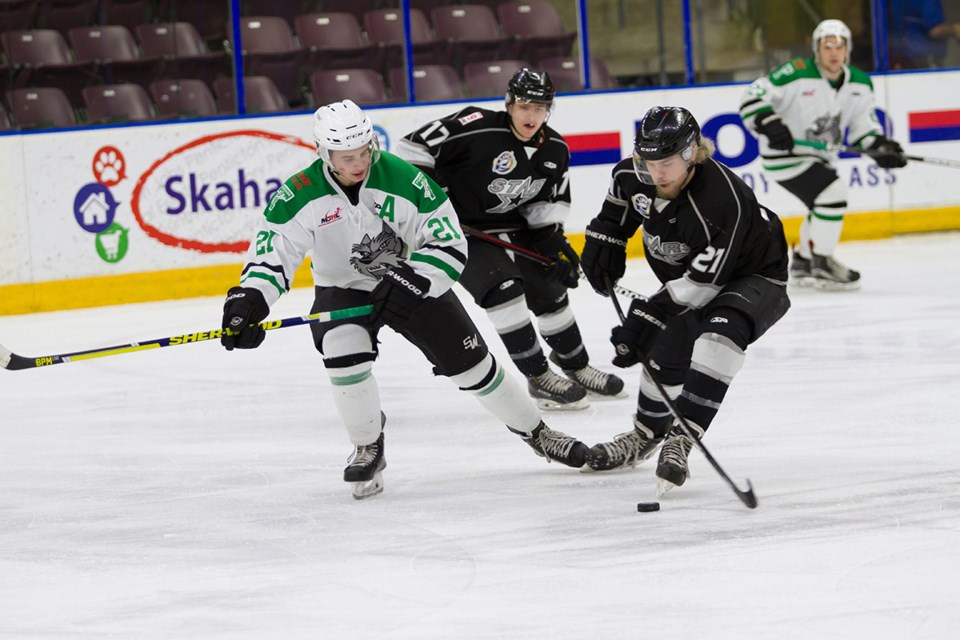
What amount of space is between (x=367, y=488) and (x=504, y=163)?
129cm

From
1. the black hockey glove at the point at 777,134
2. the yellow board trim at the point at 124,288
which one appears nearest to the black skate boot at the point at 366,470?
the black hockey glove at the point at 777,134

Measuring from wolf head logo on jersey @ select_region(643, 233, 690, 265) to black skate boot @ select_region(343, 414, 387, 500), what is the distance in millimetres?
793

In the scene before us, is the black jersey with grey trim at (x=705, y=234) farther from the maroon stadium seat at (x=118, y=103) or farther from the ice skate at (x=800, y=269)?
the maroon stadium seat at (x=118, y=103)

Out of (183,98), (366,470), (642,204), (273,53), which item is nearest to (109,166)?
(183,98)

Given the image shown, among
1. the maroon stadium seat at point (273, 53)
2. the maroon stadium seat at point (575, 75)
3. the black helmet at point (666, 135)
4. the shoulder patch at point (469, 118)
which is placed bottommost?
the black helmet at point (666, 135)

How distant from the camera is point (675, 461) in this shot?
10.3 ft

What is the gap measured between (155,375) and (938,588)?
330 centimetres

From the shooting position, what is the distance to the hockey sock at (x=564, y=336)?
436cm

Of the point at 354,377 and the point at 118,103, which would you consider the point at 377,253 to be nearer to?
the point at 354,377

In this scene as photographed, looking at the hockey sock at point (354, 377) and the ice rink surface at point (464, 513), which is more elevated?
the hockey sock at point (354, 377)

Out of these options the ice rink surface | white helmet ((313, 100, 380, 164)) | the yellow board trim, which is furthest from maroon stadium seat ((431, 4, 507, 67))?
white helmet ((313, 100, 380, 164))

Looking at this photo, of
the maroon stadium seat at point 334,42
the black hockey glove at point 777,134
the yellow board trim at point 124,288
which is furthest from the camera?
the maroon stadium seat at point 334,42

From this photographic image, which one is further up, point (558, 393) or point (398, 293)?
point (398, 293)

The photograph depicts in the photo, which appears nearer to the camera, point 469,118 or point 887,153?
point 469,118
